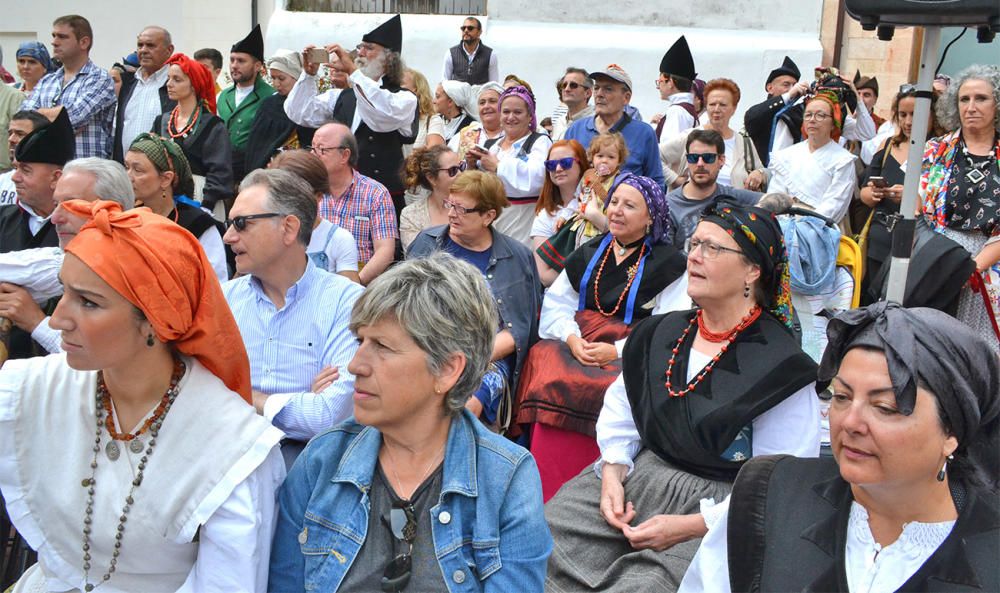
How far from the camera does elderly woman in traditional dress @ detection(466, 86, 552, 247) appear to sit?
21.3ft

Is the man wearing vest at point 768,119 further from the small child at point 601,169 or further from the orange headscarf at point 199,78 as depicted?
the orange headscarf at point 199,78

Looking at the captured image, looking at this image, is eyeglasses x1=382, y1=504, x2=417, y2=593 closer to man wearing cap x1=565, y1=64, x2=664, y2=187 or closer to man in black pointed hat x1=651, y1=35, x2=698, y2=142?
man wearing cap x1=565, y1=64, x2=664, y2=187

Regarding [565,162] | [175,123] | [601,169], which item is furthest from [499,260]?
[175,123]

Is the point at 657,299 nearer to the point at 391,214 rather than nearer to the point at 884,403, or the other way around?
the point at 391,214

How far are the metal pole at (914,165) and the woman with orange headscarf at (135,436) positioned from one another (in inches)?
105

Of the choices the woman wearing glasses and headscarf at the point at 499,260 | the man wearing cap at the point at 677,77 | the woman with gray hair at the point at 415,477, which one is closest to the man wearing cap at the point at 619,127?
the man wearing cap at the point at 677,77

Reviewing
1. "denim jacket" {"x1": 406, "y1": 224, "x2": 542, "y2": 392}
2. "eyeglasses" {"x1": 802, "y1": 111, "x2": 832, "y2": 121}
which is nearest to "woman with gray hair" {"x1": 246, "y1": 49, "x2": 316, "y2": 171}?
"denim jacket" {"x1": 406, "y1": 224, "x2": 542, "y2": 392}

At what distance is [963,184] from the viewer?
5273mm

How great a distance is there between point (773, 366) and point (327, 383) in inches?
60.2

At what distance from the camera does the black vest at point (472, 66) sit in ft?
35.0

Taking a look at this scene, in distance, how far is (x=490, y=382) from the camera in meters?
4.61

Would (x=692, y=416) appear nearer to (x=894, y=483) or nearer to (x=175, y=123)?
(x=894, y=483)

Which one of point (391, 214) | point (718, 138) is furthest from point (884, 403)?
point (391, 214)

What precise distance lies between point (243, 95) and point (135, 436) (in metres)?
6.25
